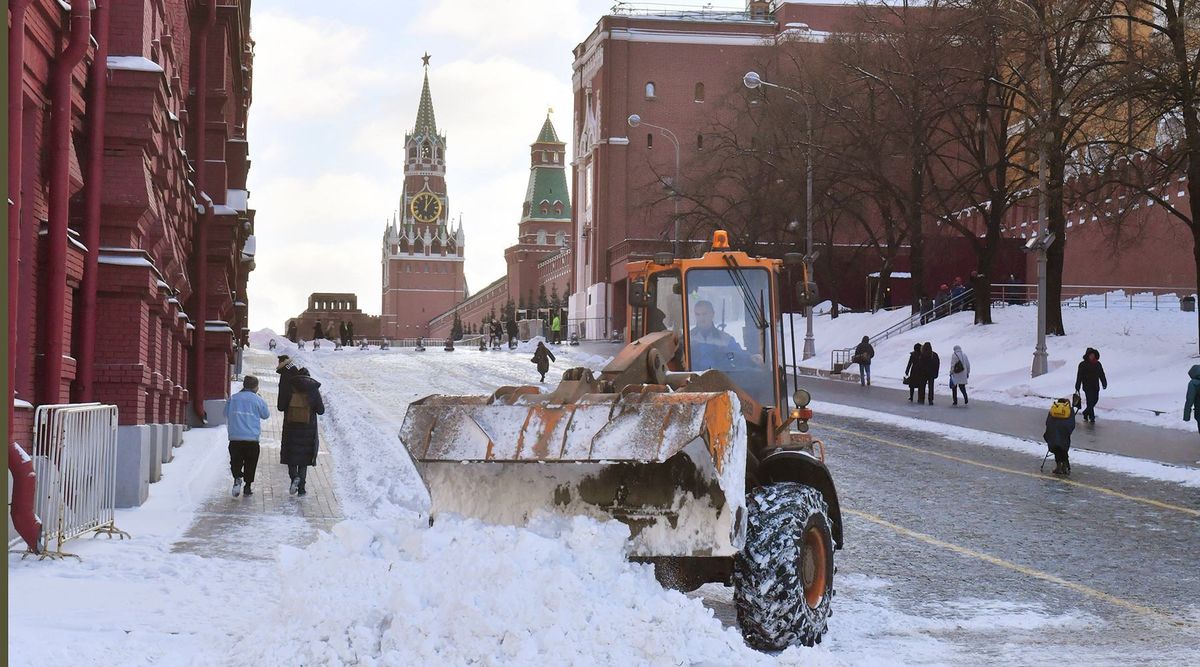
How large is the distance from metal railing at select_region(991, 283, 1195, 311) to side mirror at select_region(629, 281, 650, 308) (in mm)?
37800

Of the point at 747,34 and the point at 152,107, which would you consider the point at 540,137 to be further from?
the point at 152,107

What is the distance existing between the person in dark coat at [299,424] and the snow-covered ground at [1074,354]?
1712 centimetres

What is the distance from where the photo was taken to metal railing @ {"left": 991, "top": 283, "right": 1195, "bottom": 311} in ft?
160

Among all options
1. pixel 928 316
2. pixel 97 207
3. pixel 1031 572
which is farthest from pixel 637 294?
pixel 928 316

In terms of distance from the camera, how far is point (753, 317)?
11.4 meters

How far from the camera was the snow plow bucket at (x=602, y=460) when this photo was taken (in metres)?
8.27

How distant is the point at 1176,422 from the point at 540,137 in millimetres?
151090

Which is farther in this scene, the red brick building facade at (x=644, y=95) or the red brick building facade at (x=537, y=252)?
the red brick building facade at (x=537, y=252)

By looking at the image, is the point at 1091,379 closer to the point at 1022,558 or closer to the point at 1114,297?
the point at 1022,558

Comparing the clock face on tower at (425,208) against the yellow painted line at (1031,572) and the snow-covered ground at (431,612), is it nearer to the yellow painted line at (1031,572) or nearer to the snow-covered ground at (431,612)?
the yellow painted line at (1031,572)

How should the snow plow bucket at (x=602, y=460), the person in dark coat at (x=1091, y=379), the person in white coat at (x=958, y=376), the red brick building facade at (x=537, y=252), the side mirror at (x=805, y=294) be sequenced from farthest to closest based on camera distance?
1. the red brick building facade at (x=537, y=252)
2. the person in white coat at (x=958, y=376)
3. the person in dark coat at (x=1091, y=379)
4. the side mirror at (x=805, y=294)
5. the snow plow bucket at (x=602, y=460)

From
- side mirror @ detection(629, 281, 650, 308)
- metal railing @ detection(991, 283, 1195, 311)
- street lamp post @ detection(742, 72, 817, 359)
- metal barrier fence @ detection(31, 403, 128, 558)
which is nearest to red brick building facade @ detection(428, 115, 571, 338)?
metal railing @ detection(991, 283, 1195, 311)

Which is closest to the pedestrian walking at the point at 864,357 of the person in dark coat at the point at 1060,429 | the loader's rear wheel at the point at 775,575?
the person in dark coat at the point at 1060,429

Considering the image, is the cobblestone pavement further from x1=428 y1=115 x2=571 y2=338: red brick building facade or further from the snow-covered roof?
x1=428 y1=115 x2=571 y2=338: red brick building facade
